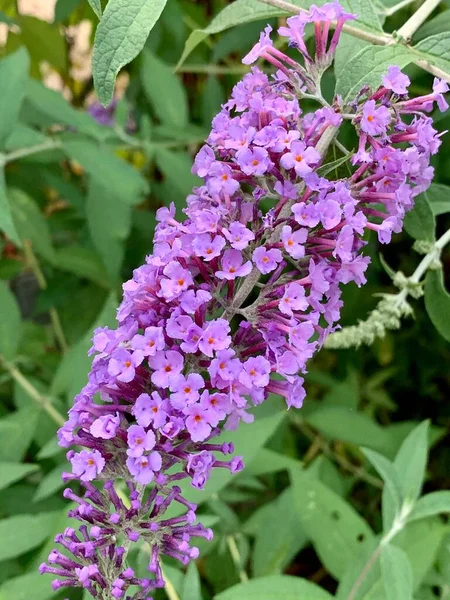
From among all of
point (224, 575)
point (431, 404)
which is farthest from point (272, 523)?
point (431, 404)

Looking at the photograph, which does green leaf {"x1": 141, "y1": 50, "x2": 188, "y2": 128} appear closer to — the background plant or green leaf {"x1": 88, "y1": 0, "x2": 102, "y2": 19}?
the background plant

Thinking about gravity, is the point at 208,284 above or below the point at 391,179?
below

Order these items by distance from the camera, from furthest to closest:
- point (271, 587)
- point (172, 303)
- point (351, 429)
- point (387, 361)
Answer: point (387, 361), point (351, 429), point (271, 587), point (172, 303)

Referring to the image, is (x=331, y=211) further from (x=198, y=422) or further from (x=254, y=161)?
(x=198, y=422)

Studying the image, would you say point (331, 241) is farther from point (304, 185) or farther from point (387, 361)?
point (387, 361)

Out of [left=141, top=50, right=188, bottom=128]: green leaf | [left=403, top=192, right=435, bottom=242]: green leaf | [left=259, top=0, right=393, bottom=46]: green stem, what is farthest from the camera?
[left=141, top=50, right=188, bottom=128]: green leaf

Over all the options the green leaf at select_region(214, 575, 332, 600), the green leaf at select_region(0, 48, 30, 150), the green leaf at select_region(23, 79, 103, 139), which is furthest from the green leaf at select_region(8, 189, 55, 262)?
the green leaf at select_region(214, 575, 332, 600)
